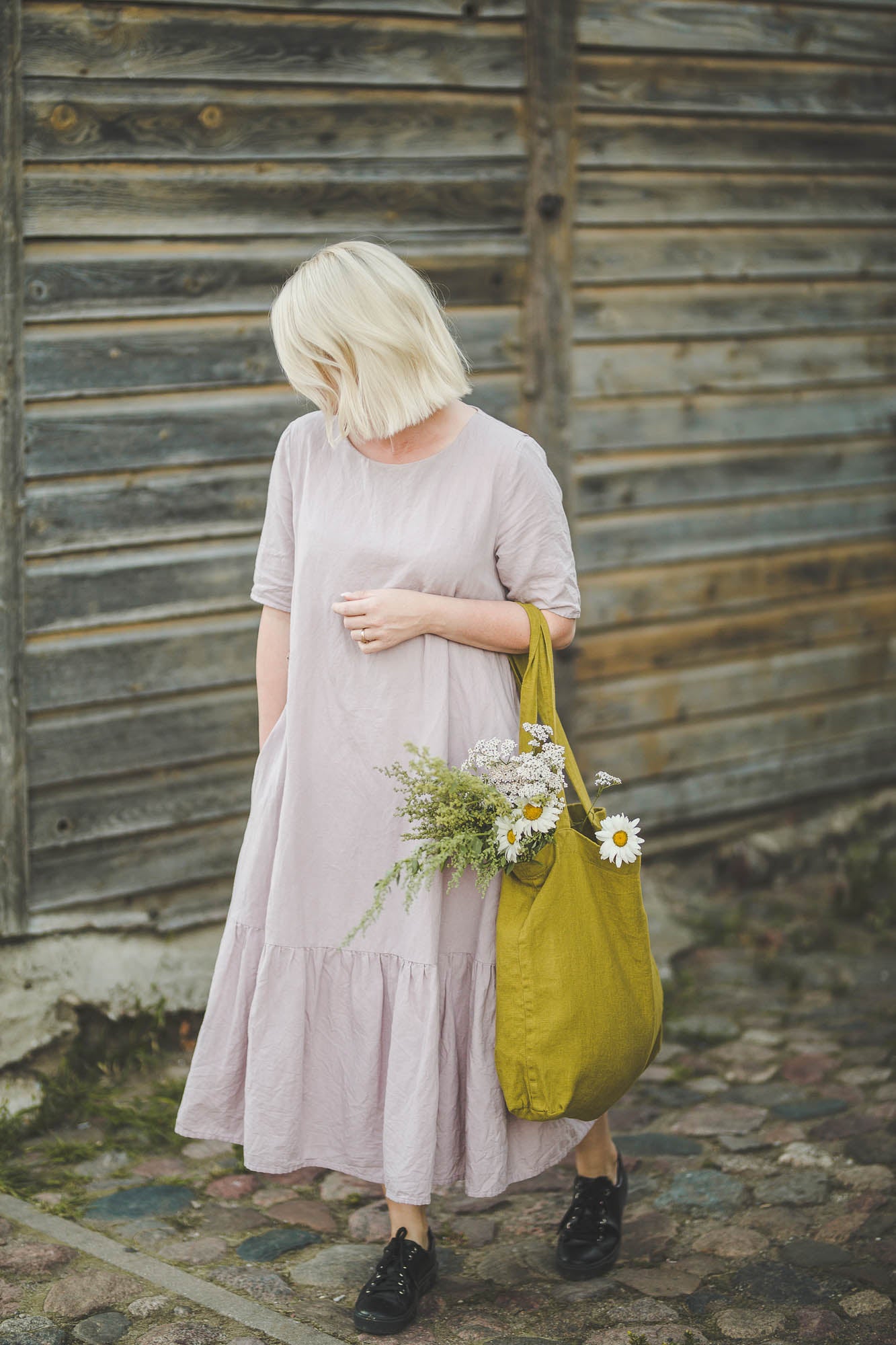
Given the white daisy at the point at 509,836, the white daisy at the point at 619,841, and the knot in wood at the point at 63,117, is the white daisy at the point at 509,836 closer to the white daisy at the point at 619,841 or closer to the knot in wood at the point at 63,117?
the white daisy at the point at 619,841

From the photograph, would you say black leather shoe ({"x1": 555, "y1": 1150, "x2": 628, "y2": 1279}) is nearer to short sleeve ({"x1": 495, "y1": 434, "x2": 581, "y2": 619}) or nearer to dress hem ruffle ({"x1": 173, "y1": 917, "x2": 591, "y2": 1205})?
dress hem ruffle ({"x1": 173, "y1": 917, "x2": 591, "y2": 1205})

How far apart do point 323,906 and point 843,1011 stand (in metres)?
2.44

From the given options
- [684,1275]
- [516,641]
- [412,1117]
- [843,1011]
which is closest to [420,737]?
[516,641]

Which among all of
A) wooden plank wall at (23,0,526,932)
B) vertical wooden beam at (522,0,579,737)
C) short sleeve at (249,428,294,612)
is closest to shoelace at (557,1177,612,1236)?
short sleeve at (249,428,294,612)

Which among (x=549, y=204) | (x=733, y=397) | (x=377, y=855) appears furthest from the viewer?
A: (x=733, y=397)

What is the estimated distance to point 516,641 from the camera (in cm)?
284

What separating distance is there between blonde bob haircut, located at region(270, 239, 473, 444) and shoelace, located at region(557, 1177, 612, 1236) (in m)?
1.69

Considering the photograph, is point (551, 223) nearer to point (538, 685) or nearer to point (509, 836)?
point (538, 685)

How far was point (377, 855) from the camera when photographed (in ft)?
9.37

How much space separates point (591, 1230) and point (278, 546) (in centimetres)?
162

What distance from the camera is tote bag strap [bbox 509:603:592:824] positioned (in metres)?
2.79

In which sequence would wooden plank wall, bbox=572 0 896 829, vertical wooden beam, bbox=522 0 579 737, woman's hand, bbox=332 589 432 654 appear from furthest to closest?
wooden plank wall, bbox=572 0 896 829 < vertical wooden beam, bbox=522 0 579 737 < woman's hand, bbox=332 589 432 654

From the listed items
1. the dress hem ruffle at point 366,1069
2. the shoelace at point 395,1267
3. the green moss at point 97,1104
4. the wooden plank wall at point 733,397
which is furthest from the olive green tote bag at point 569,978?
the wooden plank wall at point 733,397

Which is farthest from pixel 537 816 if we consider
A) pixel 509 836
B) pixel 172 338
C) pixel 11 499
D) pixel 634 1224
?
pixel 172 338
